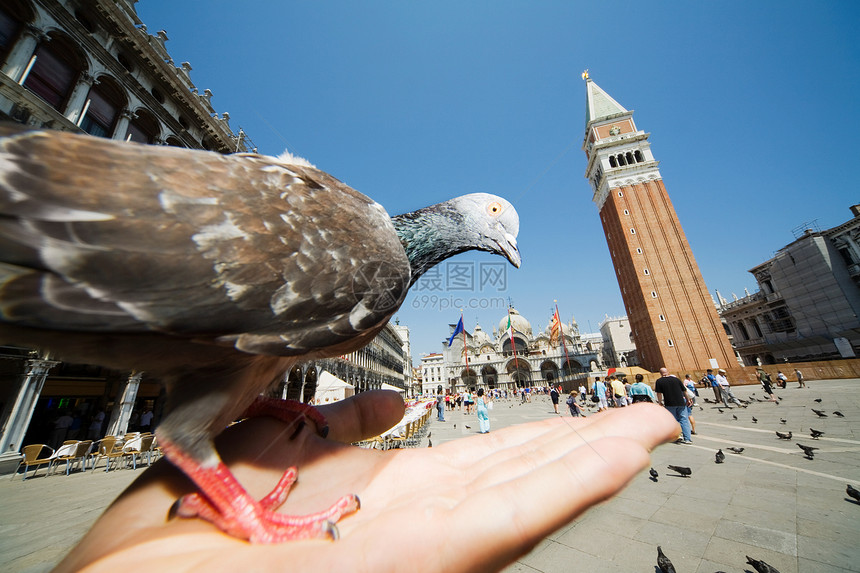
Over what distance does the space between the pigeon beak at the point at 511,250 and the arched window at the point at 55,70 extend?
53.5 ft

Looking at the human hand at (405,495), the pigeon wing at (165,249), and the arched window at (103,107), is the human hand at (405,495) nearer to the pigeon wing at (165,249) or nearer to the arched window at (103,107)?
the pigeon wing at (165,249)

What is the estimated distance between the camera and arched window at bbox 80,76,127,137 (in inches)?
481

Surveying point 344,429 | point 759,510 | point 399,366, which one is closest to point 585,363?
point 399,366

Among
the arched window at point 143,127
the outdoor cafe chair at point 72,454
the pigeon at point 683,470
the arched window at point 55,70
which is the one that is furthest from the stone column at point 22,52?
the pigeon at point 683,470

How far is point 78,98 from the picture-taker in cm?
A: 1151

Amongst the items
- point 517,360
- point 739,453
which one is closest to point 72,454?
point 739,453

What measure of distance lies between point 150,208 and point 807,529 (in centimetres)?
726

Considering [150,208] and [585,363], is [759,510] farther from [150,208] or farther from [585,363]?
[585,363]

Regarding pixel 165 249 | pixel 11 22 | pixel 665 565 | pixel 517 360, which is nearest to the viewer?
pixel 165 249

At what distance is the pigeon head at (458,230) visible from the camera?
4.04m

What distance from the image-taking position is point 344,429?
309 centimetres

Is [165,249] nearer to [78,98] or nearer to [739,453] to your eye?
[739,453]

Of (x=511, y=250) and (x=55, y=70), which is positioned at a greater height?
(x=55, y=70)

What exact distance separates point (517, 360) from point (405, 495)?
215ft
